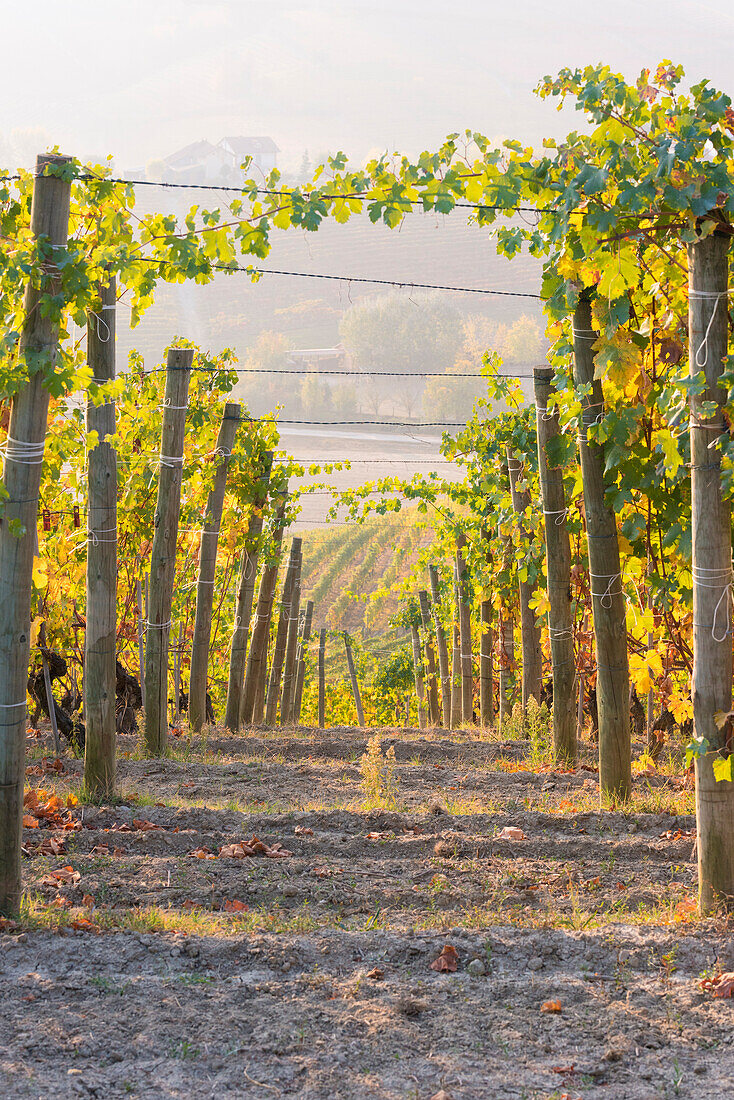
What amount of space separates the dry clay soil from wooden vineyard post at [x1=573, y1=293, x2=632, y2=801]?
34 centimetres

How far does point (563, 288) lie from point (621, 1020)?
304 cm

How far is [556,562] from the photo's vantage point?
6.25m

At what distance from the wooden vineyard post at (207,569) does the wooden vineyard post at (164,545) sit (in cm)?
146

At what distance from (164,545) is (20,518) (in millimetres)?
3448

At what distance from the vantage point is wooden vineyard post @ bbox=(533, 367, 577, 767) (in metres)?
6.13

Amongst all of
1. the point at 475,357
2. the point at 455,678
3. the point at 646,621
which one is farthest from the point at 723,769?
the point at 475,357

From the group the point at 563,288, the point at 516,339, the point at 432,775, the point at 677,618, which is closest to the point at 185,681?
the point at 432,775

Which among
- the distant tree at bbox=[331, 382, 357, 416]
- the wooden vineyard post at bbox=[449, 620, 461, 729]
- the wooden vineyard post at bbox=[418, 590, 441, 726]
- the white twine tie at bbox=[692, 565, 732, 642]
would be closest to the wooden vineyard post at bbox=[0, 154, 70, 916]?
the white twine tie at bbox=[692, 565, 732, 642]

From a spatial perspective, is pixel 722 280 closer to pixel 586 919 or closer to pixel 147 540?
pixel 586 919

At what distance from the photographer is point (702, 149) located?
3.32 metres

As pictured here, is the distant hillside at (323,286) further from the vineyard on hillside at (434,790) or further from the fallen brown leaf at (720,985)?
the fallen brown leaf at (720,985)

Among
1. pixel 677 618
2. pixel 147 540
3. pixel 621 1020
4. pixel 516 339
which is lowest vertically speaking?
pixel 621 1020

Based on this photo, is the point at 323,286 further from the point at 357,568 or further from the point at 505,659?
the point at 505,659

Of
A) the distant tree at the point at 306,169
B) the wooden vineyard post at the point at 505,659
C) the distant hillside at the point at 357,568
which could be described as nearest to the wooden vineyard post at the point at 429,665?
Result: the wooden vineyard post at the point at 505,659
